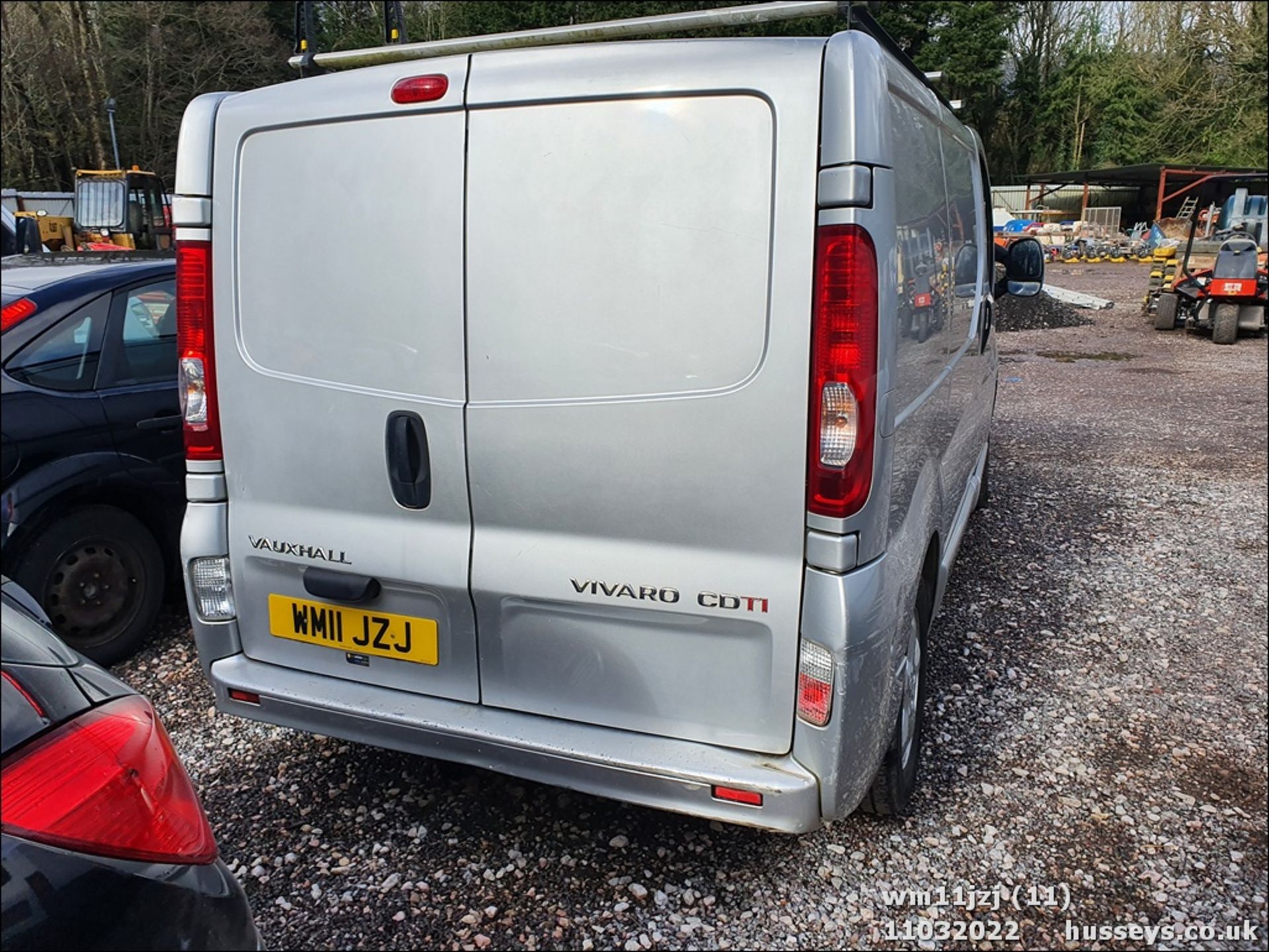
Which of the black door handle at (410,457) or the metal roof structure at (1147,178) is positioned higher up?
the metal roof structure at (1147,178)

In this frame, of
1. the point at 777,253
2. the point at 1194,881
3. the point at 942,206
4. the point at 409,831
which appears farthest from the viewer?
the point at 942,206

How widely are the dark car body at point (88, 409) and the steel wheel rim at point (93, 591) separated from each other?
0.06 feet

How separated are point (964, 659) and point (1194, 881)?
1.44 m

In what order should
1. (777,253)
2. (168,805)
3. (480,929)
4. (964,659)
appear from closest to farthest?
(168,805) → (777,253) → (480,929) → (964,659)

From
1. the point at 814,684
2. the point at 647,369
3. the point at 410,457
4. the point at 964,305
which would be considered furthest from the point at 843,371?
the point at 964,305

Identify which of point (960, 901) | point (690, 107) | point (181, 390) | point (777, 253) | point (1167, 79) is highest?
point (1167, 79)

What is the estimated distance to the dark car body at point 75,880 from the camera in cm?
117

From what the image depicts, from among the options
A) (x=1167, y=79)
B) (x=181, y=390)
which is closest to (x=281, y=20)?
(x=1167, y=79)

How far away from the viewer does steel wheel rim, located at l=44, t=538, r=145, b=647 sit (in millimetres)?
3824

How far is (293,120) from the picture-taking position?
2482mm

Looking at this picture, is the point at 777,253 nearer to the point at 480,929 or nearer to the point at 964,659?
the point at 480,929

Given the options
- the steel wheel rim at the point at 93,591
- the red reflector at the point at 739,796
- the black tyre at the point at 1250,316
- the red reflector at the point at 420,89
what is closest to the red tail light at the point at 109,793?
the red reflector at the point at 739,796

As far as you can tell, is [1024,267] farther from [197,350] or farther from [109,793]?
[109,793]

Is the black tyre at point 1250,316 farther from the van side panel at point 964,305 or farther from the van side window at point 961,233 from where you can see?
the van side window at point 961,233
